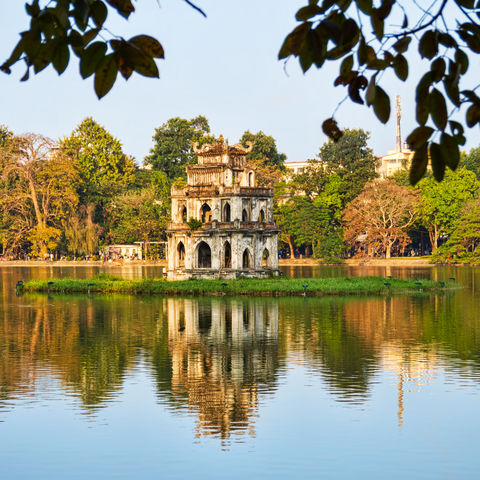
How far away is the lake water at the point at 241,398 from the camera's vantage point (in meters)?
13.0

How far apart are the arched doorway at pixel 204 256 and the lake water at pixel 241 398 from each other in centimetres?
2175

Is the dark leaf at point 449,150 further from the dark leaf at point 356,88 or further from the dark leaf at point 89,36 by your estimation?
the dark leaf at point 89,36

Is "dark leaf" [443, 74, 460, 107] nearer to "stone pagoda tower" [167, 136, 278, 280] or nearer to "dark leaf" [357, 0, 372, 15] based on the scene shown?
"dark leaf" [357, 0, 372, 15]

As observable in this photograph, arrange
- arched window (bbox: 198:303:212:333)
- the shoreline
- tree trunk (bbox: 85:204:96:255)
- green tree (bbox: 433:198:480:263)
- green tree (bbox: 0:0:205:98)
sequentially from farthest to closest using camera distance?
1. tree trunk (bbox: 85:204:96:255)
2. the shoreline
3. green tree (bbox: 433:198:480:263)
4. arched window (bbox: 198:303:212:333)
5. green tree (bbox: 0:0:205:98)

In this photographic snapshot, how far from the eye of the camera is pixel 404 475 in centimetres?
1223

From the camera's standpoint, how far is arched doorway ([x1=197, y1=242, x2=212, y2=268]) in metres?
53.7

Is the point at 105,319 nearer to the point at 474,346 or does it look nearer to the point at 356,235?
the point at 474,346

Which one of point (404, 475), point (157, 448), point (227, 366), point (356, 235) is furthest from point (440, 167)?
point (356, 235)

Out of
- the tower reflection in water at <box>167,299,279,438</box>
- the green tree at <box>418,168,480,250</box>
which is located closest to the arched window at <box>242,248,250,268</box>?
the tower reflection in water at <box>167,299,279,438</box>

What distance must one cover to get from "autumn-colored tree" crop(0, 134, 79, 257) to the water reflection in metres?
51.0

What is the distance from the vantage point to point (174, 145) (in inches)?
3907

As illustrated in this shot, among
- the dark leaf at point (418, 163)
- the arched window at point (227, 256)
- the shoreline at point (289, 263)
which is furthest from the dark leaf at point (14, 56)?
the shoreline at point (289, 263)

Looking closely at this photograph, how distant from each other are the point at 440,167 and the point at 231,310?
102 ft

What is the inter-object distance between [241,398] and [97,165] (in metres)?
82.4
